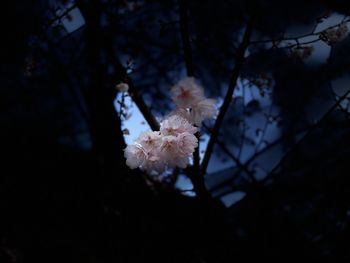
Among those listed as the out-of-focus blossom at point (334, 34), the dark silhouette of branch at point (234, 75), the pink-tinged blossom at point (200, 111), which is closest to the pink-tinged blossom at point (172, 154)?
the pink-tinged blossom at point (200, 111)

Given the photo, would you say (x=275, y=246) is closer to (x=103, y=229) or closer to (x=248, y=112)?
(x=248, y=112)

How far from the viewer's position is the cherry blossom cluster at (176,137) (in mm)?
1915

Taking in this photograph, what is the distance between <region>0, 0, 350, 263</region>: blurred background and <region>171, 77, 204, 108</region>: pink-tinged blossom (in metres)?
1.22

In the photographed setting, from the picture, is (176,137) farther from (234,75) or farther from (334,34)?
(334,34)

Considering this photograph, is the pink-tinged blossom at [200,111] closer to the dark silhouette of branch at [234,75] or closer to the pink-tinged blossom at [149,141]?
the pink-tinged blossom at [149,141]

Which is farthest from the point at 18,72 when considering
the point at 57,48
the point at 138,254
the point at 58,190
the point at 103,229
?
the point at 138,254

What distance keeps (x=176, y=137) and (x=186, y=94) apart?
Answer: 387 mm

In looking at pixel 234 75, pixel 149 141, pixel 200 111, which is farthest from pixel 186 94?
pixel 234 75

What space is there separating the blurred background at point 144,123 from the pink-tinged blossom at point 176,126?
144cm

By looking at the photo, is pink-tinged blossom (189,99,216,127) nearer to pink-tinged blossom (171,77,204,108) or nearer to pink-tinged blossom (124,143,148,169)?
pink-tinged blossom (171,77,204,108)

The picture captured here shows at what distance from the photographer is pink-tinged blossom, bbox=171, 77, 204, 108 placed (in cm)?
210

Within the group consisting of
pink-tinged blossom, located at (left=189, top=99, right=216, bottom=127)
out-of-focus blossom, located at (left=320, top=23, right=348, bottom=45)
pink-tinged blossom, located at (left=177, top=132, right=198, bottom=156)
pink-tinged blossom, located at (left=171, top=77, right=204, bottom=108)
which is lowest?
pink-tinged blossom, located at (left=177, top=132, right=198, bottom=156)

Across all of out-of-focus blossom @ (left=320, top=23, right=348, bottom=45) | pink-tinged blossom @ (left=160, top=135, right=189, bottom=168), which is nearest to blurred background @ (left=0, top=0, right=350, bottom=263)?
out-of-focus blossom @ (left=320, top=23, right=348, bottom=45)

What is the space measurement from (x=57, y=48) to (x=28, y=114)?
72.2 inches
